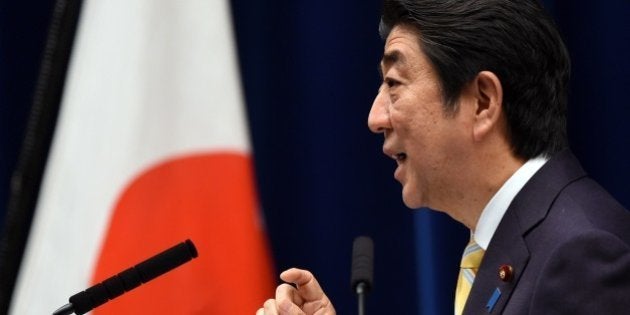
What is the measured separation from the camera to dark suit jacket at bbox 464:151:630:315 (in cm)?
130

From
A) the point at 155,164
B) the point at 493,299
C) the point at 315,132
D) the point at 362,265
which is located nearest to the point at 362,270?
the point at 362,265

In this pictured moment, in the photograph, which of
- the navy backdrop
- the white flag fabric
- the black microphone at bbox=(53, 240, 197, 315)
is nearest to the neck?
the black microphone at bbox=(53, 240, 197, 315)

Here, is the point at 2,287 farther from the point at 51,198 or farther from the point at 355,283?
the point at 51,198

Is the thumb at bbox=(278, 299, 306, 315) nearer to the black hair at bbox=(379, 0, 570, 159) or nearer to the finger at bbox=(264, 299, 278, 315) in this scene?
the finger at bbox=(264, 299, 278, 315)

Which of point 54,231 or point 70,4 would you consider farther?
point 54,231

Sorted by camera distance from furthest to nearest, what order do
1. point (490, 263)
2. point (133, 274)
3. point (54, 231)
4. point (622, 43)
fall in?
point (622, 43) < point (54, 231) < point (490, 263) < point (133, 274)

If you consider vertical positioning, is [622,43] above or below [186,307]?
above

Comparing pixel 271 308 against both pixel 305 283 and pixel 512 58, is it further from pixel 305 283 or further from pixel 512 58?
pixel 512 58

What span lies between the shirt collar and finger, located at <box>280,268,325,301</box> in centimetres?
26

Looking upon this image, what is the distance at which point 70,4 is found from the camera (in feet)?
4.00

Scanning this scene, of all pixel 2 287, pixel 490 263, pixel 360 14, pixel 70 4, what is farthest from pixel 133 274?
pixel 360 14

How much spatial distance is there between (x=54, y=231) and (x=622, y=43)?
1.12 meters

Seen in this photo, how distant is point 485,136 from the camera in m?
1.55

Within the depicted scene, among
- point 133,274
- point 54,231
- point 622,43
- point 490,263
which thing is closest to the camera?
point 133,274
